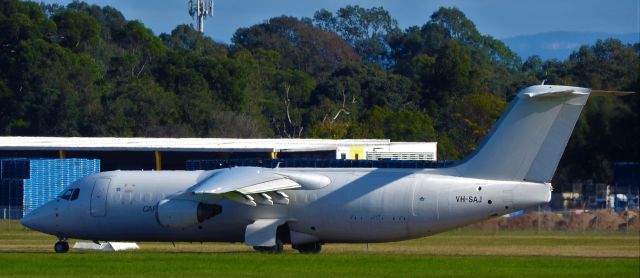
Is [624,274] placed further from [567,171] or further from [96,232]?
[567,171]

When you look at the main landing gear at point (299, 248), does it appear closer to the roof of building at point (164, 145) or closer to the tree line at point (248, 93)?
the roof of building at point (164, 145)

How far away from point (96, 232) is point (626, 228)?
23093mm

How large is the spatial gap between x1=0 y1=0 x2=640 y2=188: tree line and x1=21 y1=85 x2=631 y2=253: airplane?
114ft

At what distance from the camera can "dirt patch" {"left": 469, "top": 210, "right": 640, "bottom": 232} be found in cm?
5434

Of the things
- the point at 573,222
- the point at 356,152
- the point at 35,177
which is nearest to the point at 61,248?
the point at 573,222

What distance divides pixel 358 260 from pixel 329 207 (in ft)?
12.7

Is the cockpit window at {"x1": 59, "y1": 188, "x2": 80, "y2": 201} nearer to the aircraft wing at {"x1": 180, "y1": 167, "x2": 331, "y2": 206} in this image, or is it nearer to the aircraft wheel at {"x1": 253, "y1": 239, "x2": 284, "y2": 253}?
A: the aircraft wing at {"x1": 180, "y1": 167, "x2": 331, "y2": 206}

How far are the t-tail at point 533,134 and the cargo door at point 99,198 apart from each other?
35.3ft

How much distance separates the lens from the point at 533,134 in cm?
3656

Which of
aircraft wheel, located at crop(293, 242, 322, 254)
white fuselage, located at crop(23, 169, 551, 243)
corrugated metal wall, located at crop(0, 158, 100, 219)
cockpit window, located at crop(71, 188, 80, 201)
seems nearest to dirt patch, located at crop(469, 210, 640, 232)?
aircraft wheel, located at crop(293, 242, 322, 254)

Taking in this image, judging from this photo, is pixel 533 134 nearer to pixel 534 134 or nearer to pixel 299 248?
pixel 534 134

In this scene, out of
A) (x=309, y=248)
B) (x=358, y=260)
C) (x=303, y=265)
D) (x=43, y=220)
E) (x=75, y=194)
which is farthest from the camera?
(x=43, y=220)

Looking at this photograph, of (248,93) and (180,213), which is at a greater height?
(248,93)

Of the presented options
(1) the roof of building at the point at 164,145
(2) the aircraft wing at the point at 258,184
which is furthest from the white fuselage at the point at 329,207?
(1) the roof of building at the point at 164,145
